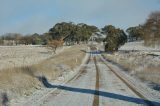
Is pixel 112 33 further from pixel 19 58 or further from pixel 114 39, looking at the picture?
pixel 19 58

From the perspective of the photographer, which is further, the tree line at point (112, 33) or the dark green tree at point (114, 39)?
the dark green tree at point (114, 39)

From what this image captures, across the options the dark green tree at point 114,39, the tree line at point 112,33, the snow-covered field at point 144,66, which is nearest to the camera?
the snow-covered field at point 144,66

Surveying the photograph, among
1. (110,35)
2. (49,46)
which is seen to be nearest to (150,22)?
(110,35)

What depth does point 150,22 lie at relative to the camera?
95062 millimetres

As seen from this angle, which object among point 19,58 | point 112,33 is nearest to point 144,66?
point 19,58

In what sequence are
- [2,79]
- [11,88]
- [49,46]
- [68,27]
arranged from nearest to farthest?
[11,88], [2,79], [49,46], [68,27]

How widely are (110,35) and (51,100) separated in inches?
3905

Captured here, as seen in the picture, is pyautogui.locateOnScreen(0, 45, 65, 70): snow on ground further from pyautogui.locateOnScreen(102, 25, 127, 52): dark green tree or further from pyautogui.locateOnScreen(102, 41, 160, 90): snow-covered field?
pyautogui.locateOnScreen(102, 25, 127, 52): dark green tree

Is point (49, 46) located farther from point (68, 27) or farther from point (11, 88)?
point (11, 88)

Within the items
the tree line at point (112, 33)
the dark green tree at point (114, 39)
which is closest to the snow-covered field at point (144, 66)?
the tree line at point (112, 33)

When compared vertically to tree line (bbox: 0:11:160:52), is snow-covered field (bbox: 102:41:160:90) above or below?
below

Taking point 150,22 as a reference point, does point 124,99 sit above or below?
below

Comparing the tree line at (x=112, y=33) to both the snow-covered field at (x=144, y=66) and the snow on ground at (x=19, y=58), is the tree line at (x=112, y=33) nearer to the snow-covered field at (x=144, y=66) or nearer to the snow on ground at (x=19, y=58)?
the snow-covered field at (x=144, y=66)

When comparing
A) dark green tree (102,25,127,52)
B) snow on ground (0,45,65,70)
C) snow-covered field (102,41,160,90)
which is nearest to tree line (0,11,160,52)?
dark green tree (102,25,127,52)
